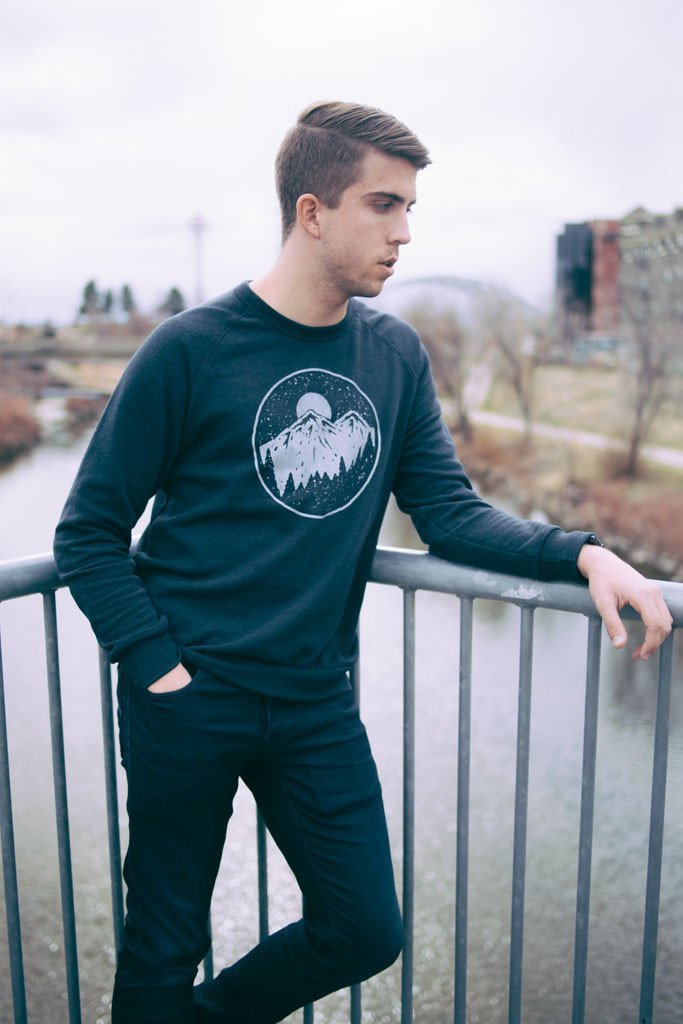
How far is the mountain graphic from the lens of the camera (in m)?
1.41

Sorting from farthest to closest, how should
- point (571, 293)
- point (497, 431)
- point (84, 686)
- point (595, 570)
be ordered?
point (571, 293)
point (497, 431)
point (84, 686)
point (595, 570)

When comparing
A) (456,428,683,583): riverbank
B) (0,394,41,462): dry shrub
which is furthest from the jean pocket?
(0,394,41,462): dry shrub

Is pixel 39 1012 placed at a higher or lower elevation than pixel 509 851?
higher

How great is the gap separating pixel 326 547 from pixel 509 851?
672 centimetres

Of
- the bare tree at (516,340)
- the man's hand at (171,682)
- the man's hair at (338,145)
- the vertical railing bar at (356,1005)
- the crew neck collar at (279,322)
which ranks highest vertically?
the man's hair at (338,145)

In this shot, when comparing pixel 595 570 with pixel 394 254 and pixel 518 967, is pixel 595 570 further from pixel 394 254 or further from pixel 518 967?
pixel 518 967

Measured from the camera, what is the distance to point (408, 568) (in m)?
1.54

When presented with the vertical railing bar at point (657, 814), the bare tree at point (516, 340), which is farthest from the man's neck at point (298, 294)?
the bare tree at point (516, 340)

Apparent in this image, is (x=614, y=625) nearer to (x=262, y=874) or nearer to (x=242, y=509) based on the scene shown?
(x=242, y=509)

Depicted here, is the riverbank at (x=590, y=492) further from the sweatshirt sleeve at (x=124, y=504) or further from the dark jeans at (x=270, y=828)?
the sweatshirt sleeve at (x=124, y=504)

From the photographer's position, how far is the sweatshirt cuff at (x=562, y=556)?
1379 mm

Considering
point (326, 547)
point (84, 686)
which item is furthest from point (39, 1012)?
point (84, 686)

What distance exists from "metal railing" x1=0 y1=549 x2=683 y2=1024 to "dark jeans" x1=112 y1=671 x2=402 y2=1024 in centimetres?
12

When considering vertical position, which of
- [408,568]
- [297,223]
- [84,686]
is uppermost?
[297,223]
